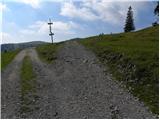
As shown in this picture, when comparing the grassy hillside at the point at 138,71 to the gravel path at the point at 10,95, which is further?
the grassy hillside at the point at 138,71

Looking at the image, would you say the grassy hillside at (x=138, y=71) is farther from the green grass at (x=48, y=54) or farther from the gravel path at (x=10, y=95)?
the green grass at (x=48, y=54)

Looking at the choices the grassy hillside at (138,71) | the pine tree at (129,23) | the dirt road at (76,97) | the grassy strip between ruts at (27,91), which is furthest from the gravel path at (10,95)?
the pine tree at (129,23)

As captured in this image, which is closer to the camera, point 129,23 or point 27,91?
point 27,91

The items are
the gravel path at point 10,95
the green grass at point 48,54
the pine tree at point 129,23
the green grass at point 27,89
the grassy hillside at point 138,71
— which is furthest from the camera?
the pine tree at point 129,23

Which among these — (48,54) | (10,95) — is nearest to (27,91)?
(10,95)

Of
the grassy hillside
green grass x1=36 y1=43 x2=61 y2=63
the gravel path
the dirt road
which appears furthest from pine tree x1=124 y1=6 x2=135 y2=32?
the gravel path

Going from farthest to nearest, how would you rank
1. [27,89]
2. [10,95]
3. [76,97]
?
[27,89]
[10,95]
[76,97]

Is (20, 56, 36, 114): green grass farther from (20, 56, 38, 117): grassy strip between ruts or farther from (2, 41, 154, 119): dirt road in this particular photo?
(2, 41, 154, 119): dirt road

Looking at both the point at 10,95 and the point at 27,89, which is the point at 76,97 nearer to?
the point at 27,89
